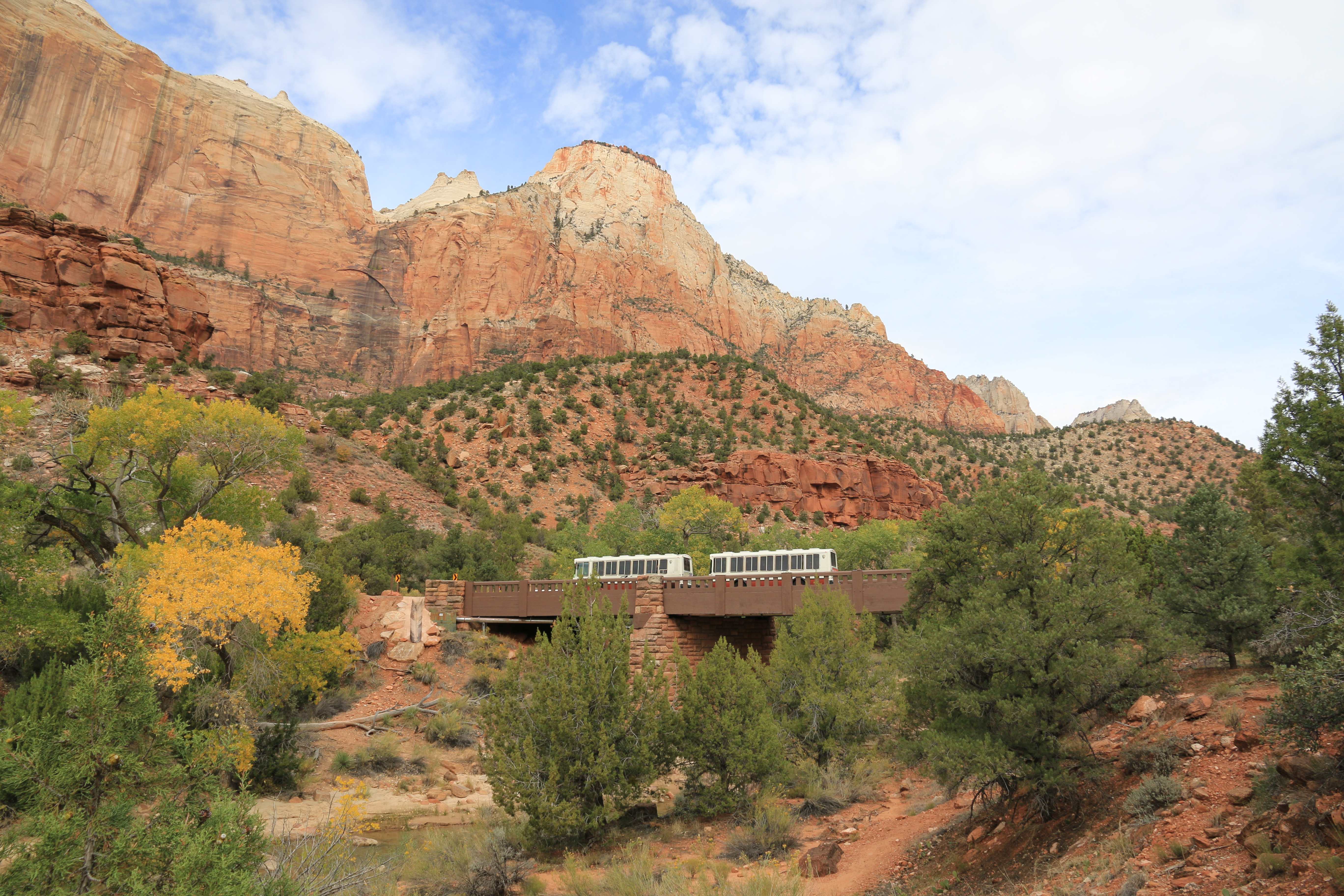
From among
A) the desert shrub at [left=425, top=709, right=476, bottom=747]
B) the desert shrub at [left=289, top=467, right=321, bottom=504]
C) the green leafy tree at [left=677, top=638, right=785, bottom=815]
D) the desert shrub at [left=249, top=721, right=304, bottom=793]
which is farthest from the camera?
the desert shrub at [left=289, top=467, right=321, bottom=504]

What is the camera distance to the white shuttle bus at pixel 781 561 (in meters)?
24.8

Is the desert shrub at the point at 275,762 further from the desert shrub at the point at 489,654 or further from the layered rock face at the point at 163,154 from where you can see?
the layered rock face at the point at 163,154

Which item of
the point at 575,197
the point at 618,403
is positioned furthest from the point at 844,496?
the point at 575,197

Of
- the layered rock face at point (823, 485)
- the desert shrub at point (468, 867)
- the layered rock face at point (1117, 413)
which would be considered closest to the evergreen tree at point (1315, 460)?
the desert shrub at point (468, 867)

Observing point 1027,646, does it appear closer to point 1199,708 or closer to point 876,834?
point 1199,708

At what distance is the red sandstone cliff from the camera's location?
79188mm

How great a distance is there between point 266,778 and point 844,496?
48.7 metres

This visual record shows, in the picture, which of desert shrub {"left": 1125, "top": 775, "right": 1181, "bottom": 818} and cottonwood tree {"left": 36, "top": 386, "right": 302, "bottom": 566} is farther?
cottonwood tree {"left": 36, "top": 386, "right": 302, "bottom": 566}

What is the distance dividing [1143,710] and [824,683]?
24.5 ft

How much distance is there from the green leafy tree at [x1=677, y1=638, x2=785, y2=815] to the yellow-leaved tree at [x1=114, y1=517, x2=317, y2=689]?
32.0ft

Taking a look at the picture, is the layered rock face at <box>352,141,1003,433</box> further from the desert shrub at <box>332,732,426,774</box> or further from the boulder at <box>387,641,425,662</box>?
the desert shrub at <box>332,732,426,774</box>

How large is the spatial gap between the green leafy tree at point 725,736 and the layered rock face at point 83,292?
134 ft

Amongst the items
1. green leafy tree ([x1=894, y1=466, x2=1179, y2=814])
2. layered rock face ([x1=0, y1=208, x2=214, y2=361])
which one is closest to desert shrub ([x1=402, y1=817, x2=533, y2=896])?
green leafy tree ([x1=894, y1=466, x2=1179, y2=814])

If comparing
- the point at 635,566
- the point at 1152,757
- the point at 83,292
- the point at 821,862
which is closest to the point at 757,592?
the point at 635,566
